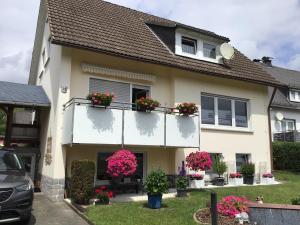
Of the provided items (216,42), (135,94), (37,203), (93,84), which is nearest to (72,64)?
(93,84)

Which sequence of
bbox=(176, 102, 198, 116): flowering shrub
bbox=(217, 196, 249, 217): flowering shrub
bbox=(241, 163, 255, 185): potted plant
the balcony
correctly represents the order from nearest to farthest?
bbox=(217, 196, 249, 217): flowering shrub → the balcony → bbox=(176, 102, 198, 116): flowering shrub → bbox=(241, 163, 255, 185): potted plant

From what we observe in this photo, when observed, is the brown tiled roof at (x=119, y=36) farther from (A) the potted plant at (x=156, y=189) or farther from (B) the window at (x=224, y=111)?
(A) the potted plant at (x=156, y=189)

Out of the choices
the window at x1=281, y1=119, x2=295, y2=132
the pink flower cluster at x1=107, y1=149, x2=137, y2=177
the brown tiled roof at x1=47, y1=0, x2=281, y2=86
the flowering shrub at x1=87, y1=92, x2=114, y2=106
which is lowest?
the pink flower cluster at x1=107, y1=149, x2=137, y2=177

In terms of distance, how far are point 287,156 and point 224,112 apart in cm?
773

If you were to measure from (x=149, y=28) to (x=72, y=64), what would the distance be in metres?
6.45

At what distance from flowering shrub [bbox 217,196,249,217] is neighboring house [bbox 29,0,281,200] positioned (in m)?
4.55

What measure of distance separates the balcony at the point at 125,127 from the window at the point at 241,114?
4.33 metres

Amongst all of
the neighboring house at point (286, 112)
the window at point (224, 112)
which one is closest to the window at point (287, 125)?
the neighboring house at point (286, 112)

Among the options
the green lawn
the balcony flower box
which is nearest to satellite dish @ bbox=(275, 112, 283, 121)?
the balcony flower box

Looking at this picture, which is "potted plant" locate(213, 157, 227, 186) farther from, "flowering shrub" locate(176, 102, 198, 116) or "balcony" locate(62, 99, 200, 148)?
"flowering shrub" locate(176, 102, 198, 116)

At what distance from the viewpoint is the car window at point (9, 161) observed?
8.73 meters

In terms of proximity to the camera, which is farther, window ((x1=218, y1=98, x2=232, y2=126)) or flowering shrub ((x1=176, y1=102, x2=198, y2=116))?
window ((x1=218, y1=98, x2=232, y2=126))

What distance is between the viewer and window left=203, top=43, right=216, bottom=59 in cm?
1745

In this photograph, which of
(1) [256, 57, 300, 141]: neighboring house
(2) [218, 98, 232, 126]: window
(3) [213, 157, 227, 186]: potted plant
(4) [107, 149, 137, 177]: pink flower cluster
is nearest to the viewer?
(4) [107, 149, 137, 177]: pink flower cluster
